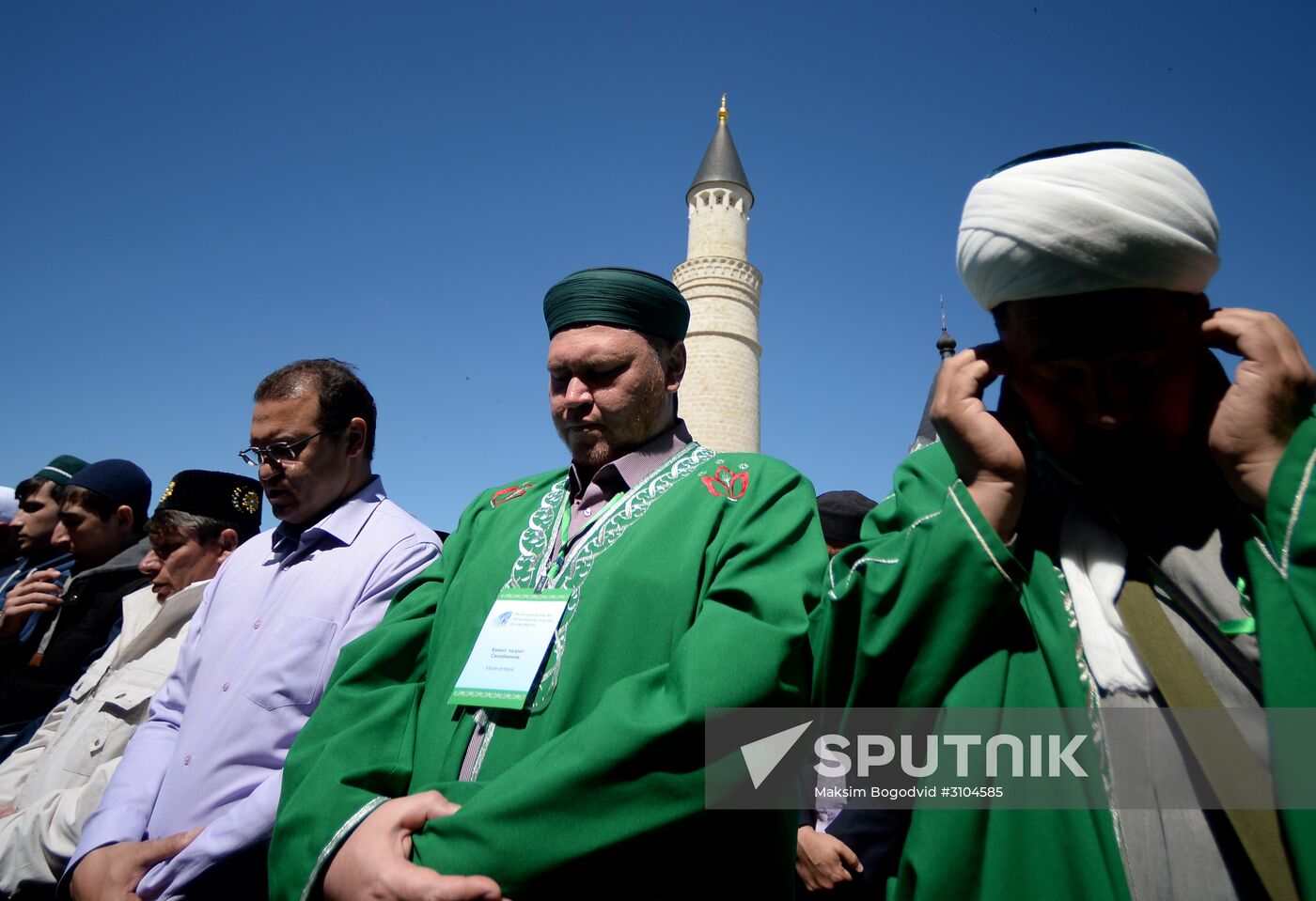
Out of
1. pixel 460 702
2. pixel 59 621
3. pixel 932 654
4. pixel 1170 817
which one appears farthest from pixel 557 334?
pixel 59 621

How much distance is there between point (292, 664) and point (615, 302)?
53.5 inches

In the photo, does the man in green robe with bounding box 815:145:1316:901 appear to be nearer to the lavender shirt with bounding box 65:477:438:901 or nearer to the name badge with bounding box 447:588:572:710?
the name badge with bounding box 447:588:572:710

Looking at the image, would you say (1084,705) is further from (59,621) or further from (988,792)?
(59,621)

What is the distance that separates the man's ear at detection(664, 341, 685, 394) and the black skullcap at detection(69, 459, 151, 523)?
338cm

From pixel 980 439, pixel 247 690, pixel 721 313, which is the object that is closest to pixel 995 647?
pixel 980 439

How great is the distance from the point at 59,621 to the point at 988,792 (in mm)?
4164

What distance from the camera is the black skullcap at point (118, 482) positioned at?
3.88m

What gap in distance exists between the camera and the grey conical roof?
24.3 m

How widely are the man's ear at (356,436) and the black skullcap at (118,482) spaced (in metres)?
2.04

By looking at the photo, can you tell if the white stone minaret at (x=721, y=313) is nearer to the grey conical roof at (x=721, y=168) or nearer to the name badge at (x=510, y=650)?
the grey conical roof at (x=721, y=168)

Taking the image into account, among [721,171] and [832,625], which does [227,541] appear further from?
[721,171]

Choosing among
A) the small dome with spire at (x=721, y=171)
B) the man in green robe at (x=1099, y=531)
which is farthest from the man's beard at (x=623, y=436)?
the small dome with spire at (x=721, y=171)

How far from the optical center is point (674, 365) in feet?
7.01

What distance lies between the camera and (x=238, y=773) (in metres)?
2.05
